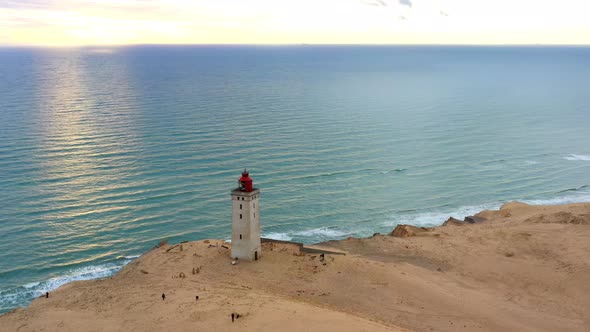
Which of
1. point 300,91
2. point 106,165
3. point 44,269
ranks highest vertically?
point 300,91

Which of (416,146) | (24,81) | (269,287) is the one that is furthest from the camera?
(24,81)

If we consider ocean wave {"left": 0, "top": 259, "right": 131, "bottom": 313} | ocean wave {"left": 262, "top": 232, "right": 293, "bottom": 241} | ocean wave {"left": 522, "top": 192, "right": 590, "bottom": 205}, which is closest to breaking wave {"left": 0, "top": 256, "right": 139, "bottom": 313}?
ocean wave {"left": 0, "top": 259, "right": 131, "bottom": 313}

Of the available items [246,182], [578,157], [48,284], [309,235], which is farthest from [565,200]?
[48,284]

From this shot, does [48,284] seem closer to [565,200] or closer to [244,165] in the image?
[244,165]

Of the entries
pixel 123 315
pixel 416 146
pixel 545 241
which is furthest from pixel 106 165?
pixel 545 241

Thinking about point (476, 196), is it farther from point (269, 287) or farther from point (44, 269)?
point (44, 269)

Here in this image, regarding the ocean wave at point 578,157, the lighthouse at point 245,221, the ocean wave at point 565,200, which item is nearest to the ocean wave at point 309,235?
the lighthouse at point 245,221

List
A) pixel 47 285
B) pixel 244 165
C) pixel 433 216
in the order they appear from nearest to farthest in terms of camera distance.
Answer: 1. pixel 47 285
2. pixel 433 216
3. pixel 244 165
